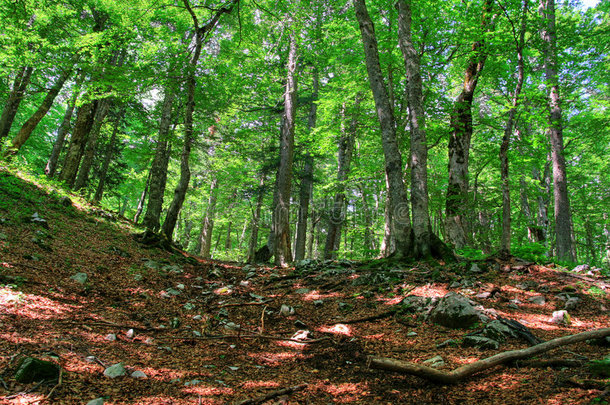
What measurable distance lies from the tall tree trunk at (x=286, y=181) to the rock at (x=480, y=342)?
763 cm

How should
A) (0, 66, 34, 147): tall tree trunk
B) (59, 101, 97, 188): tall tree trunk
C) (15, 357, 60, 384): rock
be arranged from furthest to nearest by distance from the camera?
(0, 66, 34, 147): tall tree trunk < (59, 101, 97, 188): tall tree trunk < (15, 357, 60, 384): rock

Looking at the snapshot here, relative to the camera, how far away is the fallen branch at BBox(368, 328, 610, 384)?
2584 millimetres

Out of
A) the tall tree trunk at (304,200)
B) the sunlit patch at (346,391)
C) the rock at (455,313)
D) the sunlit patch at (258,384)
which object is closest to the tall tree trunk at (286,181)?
the tall tree trunk at (304,200)

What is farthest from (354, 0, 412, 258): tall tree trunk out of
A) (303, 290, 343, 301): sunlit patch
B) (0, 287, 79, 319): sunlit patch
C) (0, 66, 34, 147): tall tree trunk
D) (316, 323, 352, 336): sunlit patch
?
(0, 66, 34, 147): tall tree trunk

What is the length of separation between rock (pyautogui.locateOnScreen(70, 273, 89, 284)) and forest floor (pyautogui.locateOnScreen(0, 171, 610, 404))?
0.08 meters

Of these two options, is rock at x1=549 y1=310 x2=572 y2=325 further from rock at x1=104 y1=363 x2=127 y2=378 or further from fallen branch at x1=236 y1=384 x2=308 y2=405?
rock at x1=104 y1=363 x2=127 y2=378

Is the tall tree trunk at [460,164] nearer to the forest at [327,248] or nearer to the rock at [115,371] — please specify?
the forest at [327,248]

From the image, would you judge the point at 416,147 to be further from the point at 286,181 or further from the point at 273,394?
the point at 273,394

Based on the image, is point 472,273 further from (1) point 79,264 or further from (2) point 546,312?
(1) point 79,264

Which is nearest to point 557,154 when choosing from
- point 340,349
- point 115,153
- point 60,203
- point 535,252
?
point 535,252

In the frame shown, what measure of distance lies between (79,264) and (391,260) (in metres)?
6.88

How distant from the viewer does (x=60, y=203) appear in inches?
363

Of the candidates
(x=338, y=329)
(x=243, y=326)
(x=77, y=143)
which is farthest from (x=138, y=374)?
(x=77, y=143)

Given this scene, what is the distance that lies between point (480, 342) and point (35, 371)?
4.26 metres
